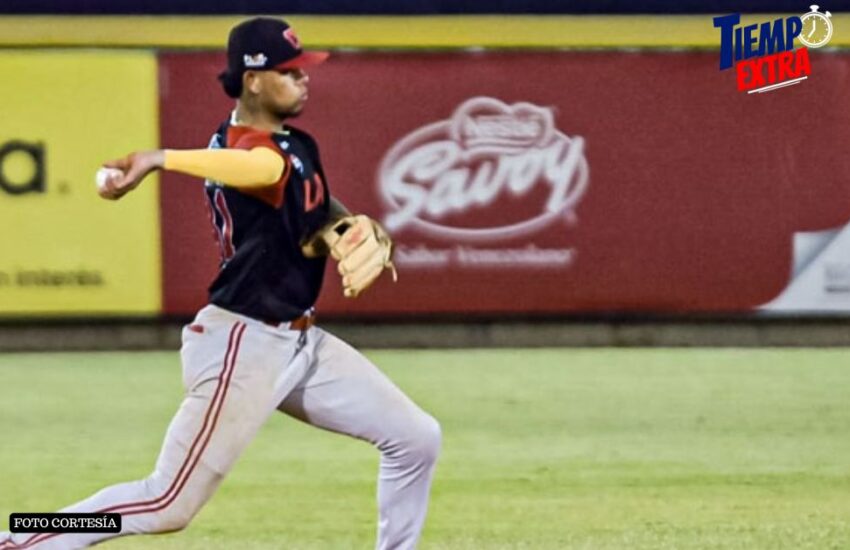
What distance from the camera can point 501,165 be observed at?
45.8ft

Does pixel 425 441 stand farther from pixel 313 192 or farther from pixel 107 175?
pixel 107 175

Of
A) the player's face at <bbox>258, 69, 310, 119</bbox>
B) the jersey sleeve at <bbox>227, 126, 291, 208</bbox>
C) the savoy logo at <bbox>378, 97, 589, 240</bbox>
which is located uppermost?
the player's face at <bbox>258, 69, 310, 119</bbox>

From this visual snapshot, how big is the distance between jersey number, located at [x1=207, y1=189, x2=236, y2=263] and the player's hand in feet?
1.73

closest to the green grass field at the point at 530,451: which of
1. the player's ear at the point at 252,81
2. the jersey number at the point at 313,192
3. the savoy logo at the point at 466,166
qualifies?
the savoy logo at the point at 466,166

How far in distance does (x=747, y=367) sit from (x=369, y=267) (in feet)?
23.1

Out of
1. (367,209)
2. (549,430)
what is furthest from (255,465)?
(367,209)

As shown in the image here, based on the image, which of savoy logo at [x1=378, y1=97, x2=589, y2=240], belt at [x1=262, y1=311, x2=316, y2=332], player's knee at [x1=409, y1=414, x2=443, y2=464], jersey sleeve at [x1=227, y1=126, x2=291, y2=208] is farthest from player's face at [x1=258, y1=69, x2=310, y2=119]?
savoy logo at [x1=378, y1=97, x2=589, y2=240]

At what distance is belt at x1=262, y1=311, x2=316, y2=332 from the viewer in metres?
6.45

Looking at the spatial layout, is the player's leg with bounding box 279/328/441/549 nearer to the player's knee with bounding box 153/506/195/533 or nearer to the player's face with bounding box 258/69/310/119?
the player's knee with bounding box 153/506/195/533

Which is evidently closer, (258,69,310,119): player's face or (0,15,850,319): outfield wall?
(258,69,310,119): player's face

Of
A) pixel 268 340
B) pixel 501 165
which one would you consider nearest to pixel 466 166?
pixel 501 165

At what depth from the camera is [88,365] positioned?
44.3 ft

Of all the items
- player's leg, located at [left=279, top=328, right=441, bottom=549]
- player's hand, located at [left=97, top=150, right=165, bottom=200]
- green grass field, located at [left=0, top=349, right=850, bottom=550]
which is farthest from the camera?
green grass field, located at [left=0, top=349, right=850, bottom=550]

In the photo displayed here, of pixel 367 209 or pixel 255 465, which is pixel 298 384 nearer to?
pixel 255 465
